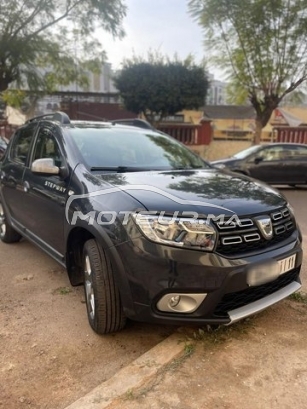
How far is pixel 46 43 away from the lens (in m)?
15.1

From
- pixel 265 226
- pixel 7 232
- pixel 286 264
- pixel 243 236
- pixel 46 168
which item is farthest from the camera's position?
pixel 7 232

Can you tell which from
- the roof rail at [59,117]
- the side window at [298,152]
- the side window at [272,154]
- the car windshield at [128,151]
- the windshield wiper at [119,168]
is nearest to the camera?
the windshield wiper at [119,168]

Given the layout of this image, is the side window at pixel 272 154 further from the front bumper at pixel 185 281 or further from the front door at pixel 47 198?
the front bumper at pixel 185 281

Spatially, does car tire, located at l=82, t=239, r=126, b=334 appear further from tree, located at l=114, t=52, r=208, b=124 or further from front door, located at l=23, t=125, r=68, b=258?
tree, located at l=114, t=52, r=208, b=124

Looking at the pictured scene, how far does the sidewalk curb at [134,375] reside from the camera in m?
2.05

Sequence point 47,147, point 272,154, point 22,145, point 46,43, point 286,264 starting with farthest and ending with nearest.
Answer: point 46,43, point 272,154, point 22,145, point 47,147, point 286,264

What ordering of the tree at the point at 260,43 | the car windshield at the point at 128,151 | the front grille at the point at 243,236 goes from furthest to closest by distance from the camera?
the tree at the point at 260,43
the car windshield at the point at 128,151
the front grille at the point at 243,236

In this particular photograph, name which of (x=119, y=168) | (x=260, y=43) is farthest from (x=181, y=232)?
(x=260, y=43)

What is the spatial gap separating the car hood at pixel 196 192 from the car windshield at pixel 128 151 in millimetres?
269

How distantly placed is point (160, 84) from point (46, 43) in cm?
521

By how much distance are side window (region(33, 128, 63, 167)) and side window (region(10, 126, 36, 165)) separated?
29 cm

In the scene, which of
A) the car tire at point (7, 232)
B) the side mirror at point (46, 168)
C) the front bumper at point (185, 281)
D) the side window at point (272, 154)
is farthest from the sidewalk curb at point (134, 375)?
the side window at point (272, 154)

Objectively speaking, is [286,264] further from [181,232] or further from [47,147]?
[47,147]

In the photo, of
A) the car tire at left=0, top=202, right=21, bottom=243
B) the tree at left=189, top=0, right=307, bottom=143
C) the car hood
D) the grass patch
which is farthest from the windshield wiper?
the tree at left=189, top=0, right=307, bottom=143
